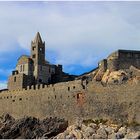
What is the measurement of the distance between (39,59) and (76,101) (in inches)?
641

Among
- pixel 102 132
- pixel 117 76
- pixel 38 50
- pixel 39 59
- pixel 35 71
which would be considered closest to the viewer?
pixel 102 132

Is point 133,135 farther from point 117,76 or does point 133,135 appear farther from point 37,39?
point 37,39

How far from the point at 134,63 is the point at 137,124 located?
17011mm

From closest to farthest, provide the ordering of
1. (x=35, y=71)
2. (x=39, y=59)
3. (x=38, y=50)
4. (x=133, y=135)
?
(x=133, y=135) → (x=35, y=71) → (x=39, y=59) → (x=38, y=50)

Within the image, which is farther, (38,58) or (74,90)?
(38,58)

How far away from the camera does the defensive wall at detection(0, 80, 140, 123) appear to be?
71.2 metres

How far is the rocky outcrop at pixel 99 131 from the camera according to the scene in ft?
210

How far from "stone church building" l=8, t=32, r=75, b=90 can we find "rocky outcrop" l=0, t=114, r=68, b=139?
11535 mm

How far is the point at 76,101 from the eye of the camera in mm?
77375

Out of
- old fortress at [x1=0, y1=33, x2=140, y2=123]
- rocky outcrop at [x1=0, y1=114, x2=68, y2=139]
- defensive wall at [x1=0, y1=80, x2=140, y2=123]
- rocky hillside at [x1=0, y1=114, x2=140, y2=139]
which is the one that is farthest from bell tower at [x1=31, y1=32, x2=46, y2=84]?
rocky outcrop at [x1=0, y1=114, x2=68, y2=139]

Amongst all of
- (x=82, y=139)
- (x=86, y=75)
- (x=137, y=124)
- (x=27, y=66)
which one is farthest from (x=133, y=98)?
(x=27, y=66)

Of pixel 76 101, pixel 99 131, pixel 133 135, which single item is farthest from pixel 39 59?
pixel 133 135

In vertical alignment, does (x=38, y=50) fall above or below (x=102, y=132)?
above

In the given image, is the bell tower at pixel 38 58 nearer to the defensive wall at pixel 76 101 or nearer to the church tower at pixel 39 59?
the church tower at pixel 39 59
